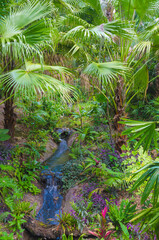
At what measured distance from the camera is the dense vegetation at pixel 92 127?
265 cm

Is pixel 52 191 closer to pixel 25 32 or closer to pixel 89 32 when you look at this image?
pixel 25 32

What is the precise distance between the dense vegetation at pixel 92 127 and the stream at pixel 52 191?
0.24 meters

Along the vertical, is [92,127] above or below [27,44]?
below

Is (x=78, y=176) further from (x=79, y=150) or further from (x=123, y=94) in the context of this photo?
(x=123, y=94)

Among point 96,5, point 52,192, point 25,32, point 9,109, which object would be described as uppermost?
point 96,5

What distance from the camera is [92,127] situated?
6883 mm

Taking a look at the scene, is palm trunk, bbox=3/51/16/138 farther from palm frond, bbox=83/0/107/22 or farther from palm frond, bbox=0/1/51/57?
palm frond, bbox=83/0/107/22

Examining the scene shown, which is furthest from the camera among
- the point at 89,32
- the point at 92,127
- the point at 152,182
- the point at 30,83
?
the point at 92,127

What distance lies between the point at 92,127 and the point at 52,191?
9.81 feet

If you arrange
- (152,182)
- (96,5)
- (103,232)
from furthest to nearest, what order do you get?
1. (96,5)
2. (103,232)
3. (152,182)

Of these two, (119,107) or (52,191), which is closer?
(119,107)

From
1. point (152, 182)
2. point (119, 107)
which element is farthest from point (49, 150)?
point (152, 182)

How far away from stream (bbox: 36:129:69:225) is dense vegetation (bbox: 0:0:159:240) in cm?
24

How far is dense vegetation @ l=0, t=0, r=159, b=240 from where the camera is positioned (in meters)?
2.65
